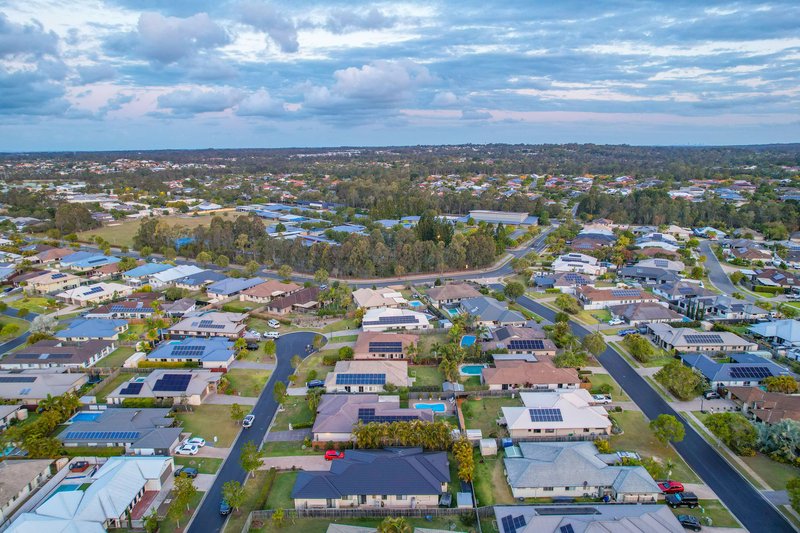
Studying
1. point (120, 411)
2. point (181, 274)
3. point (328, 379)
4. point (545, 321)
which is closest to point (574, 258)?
point (545, 321)

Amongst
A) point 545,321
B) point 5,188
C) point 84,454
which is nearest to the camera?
point 84,454

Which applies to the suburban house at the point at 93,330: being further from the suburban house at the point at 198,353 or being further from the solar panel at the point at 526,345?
the solar panel at the point at 526,345

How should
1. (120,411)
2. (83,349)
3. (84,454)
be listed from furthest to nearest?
1. (83,349)
2. (120,411)
3. (84,454)

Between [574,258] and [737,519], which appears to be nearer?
[737,519]

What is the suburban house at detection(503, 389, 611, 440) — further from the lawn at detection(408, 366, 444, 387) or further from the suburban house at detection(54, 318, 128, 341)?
the suburban house at detection(54, 318, 128, 341)

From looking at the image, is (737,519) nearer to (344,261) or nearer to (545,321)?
(545,321)

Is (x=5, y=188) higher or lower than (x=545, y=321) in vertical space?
higher

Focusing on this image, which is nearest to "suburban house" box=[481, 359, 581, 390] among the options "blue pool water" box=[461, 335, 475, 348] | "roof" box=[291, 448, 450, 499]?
"blue pool water" box=[461, 335, 475, 348]

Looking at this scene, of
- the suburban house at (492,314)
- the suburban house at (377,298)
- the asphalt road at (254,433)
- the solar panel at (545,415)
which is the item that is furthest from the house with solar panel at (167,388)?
the suburban house at (492,314)
